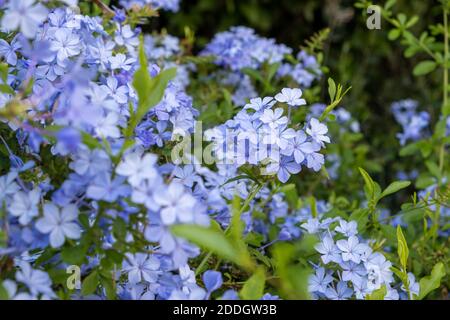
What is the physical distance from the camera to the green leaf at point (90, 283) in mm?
1050

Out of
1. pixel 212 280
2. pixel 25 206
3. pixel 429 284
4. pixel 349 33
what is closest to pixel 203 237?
pixel 212 280

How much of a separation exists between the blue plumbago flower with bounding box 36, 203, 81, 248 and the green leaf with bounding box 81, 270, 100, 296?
0.10 metres

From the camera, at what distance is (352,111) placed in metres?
2.77

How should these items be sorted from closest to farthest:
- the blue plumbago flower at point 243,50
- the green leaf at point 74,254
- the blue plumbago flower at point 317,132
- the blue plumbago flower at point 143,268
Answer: the green leaf at point 74,254 → the blue plumbago flower at point 143,268 → the blue plumbago flower at point 317,132 → the blue plumbago flower at point 243,50

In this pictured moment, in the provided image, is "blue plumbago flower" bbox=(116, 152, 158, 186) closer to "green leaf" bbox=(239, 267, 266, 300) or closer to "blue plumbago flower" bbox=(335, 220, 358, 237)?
"green leaf" bbox=(239, 267, 266, 300)

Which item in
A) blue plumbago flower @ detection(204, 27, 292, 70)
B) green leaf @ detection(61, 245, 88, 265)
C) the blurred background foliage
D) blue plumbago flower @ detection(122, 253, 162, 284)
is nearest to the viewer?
green leaf @ detection(61, 245, 88, 265)

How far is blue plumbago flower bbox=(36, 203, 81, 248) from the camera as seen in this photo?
0.96 m

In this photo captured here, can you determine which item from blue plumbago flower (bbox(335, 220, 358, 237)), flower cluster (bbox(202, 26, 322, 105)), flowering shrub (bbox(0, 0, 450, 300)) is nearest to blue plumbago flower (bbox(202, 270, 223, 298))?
flowering shrub (bbox(0, 0, 450, 300))

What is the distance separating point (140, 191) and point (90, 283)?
0.70 feet

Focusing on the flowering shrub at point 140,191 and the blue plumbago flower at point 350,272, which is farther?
the blue plumbago flower at point 350,272

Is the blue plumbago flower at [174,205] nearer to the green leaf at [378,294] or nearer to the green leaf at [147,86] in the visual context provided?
the green leaf at [147,86]

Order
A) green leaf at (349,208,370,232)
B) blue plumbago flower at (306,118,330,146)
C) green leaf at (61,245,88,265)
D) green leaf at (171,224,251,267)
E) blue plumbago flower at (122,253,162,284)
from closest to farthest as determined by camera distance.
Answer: green leaf at (171,224,251,267) → green leaf at (61,245,88,265) → blue plumbago flower at (122,253,162,284) → blue plumbago flower at (306,118,330,146) → green leaf at (349,208,370,232)

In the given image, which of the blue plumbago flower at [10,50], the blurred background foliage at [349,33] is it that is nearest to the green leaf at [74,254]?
the blue plumbago flower at [10,50]

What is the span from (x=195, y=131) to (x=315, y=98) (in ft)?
2.59
